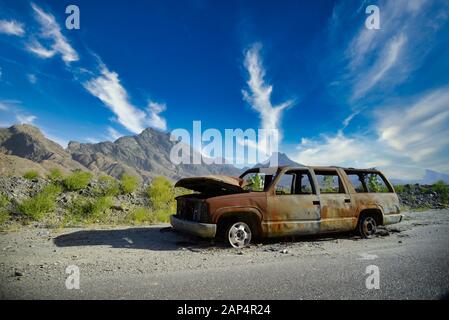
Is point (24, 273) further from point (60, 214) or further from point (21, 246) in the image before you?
point (60, 214)

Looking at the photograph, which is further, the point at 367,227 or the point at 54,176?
the point at 54,176

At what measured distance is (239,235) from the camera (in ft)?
21.1

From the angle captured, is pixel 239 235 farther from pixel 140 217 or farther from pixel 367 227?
pixel 140 217

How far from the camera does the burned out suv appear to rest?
632 centimetres

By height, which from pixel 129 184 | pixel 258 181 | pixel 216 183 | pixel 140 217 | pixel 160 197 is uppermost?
pixel 129 184

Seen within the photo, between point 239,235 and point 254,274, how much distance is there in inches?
76.2

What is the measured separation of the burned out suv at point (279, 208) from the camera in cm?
632

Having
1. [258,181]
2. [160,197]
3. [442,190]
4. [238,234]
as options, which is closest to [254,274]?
[238,234]

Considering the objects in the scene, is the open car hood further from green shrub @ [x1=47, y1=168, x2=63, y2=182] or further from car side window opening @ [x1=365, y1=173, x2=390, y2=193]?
green shrub @ [x1=47, y1=168, x2=63, y2=182]

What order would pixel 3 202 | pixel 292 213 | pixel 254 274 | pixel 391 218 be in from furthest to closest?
pixel 3 202 < pixel 391 218 < pixel 292 213 < pixel 254 274

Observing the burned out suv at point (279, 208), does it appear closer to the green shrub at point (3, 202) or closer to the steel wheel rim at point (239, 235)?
the steel wheel rim at point (239, 235)

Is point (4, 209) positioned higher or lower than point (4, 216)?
higher

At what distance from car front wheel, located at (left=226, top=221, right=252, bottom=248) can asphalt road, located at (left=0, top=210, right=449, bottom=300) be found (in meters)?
0.20
